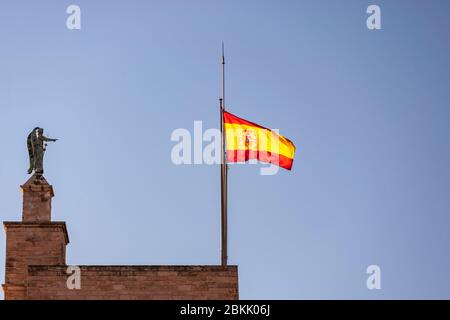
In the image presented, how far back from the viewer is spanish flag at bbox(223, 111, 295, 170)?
51.2 m

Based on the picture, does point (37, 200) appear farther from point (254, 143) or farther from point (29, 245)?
point (254, 143)

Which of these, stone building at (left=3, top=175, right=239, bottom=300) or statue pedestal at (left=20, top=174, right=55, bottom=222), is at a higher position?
statue pedestal at (left=20, top=174, right=55, bottom=222)

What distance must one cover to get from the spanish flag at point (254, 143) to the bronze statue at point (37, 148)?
6640 millimetres

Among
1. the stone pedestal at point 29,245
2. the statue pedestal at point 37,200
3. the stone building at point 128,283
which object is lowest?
the stone building at point 128,283

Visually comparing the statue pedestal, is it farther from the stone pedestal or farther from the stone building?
the stone building

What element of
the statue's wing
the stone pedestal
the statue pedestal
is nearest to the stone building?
the stone pedestal

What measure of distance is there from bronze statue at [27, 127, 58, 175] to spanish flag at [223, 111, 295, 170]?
261 inches

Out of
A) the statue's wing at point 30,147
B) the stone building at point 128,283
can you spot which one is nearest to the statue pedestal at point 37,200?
the statue's wing at point 30,147

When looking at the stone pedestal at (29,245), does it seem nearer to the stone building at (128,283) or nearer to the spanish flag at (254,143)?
the stone building at (128,283)

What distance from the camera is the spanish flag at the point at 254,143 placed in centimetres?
5119
